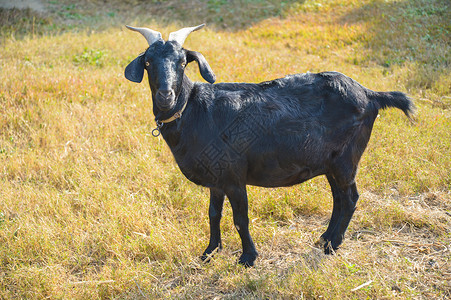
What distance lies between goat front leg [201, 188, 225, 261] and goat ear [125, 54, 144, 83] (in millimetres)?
1458

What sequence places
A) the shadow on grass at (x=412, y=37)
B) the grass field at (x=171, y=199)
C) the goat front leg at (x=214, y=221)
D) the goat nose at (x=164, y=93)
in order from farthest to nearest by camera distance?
the shadow on grass at (x=412, y=37), the goat front leg at (x=214, y=221), the grass field at (x=171, y=199), the goat nose at (x=164, y=93)

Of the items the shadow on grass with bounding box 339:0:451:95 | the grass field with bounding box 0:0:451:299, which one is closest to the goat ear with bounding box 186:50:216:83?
the grass field with bounding box 0:0:451:299

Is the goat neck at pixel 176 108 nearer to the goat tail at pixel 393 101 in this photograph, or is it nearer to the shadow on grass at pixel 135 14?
the goat tail at pixel 393 101

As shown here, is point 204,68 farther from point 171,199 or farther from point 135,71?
point 171,199

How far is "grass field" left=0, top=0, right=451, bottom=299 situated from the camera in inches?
167

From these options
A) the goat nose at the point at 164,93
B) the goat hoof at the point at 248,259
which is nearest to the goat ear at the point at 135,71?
the goat nose at the point at 164,93

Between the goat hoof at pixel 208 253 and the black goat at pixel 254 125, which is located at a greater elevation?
the black goat at pixel 254 125

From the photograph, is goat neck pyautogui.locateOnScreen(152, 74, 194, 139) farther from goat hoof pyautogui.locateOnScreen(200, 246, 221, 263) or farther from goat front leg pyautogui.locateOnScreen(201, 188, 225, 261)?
goat hoof pyautogui.locateOnScreen(200, 246, 221, 263)

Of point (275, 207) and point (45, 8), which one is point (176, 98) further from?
point (45, 8)

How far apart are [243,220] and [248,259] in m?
0.48

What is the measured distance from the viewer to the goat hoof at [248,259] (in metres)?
4.52

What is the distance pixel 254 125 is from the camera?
14.0ft

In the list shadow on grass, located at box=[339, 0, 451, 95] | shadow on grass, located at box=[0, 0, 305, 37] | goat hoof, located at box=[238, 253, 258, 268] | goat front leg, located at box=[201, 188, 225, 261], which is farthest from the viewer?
shadow on grass, located at box=[0, 0, 305, 37]

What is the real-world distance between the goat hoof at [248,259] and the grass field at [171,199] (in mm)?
113
